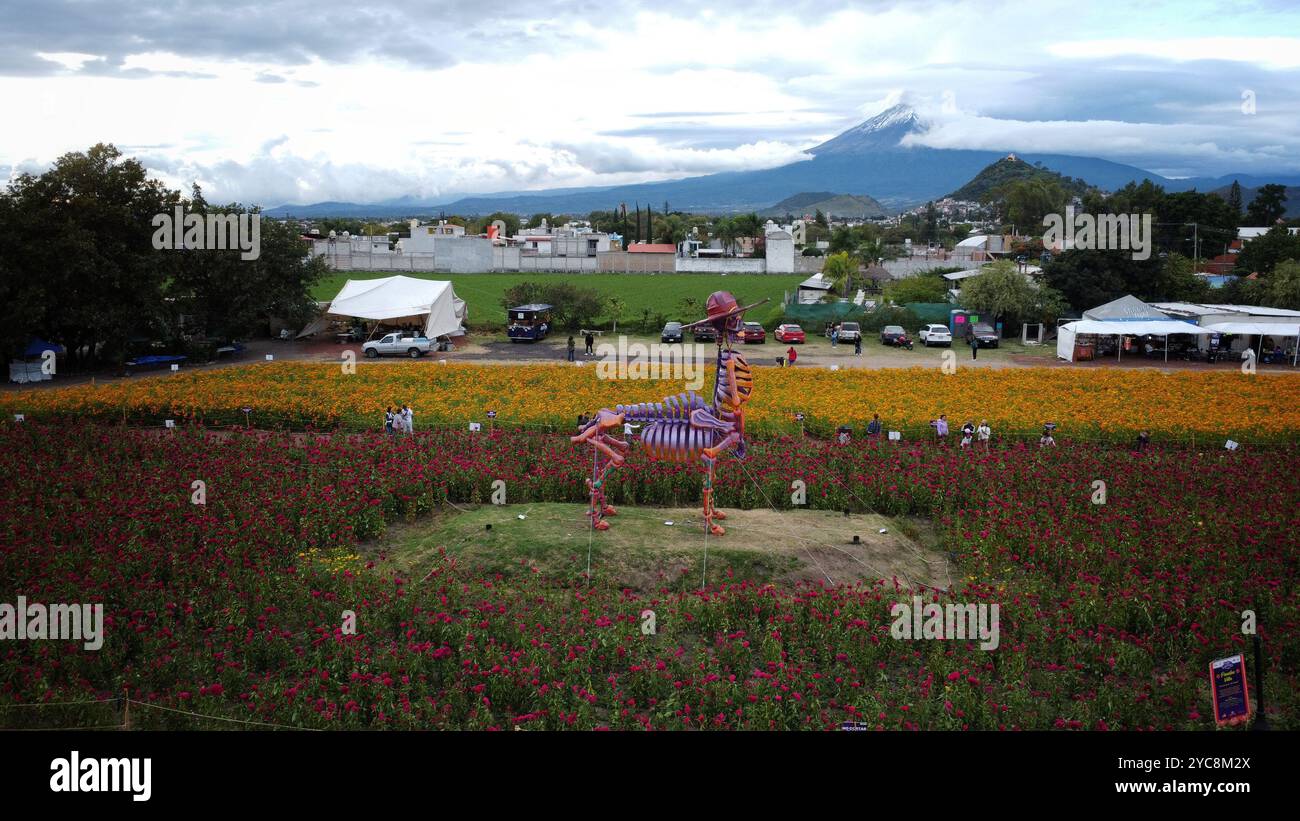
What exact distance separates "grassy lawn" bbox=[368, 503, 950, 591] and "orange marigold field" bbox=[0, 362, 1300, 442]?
690cm

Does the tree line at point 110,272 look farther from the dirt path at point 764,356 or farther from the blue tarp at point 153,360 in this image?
the dirt path at point 764,356

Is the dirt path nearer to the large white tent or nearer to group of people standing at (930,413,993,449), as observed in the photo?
the large white tent

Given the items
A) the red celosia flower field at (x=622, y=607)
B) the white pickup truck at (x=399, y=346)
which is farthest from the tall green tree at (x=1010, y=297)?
the white pickup truck at (x=399, y=346)

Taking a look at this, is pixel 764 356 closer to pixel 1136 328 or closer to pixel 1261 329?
pixel 1136 328

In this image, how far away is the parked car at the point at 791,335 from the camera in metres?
40.6

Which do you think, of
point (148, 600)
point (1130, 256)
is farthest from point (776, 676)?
point (1130, 256)

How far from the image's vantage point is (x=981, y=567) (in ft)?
46.7

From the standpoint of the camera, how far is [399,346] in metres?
37.4

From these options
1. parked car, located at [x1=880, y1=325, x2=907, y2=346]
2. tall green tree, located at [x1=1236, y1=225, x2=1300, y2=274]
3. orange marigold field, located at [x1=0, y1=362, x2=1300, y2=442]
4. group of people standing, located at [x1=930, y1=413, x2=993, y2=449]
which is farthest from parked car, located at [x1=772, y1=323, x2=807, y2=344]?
tall green tree, located at [x1=1236, y1=225, x2=1300, y2=274]

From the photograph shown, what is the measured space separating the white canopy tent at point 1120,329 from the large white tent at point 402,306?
2497cm

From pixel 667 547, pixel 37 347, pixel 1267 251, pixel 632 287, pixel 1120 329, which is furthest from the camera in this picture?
pixel 632 287

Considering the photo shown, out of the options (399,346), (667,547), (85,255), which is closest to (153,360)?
(85,255)

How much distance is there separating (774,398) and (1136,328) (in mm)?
17730

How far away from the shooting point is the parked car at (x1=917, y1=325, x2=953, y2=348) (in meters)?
39.6
